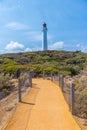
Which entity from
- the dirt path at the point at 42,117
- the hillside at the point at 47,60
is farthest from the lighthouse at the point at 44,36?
the dirt path at the point at 42,117

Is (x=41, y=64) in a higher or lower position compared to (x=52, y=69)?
higher

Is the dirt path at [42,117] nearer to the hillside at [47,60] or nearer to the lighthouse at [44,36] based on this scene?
the hillside at [47,60]

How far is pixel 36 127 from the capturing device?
12.7 meters

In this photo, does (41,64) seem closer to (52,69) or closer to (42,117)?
(52,69)

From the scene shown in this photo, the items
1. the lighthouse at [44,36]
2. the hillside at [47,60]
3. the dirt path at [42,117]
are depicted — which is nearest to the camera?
the dirt path at [42,117]

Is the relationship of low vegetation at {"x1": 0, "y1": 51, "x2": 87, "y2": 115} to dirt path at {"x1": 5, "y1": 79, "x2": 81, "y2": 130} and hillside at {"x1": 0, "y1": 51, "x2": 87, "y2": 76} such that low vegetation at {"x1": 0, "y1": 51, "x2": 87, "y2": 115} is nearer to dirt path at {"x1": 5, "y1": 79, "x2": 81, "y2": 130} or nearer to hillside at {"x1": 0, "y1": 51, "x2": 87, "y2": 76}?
hillside at {"x1": 0, "y1": 51, "x2": 87, "y2": 76}

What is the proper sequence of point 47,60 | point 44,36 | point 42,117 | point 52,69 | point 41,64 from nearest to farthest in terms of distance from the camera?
point 42,117 < point 52,69 < point 41,64 < point 47,60 < point 44,36

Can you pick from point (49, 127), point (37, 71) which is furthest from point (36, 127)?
point (37, 71)

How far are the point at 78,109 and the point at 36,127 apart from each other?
326cm

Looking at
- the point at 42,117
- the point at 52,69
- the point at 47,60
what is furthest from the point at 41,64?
the point at 42,117

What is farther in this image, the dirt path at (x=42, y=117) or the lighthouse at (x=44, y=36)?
the lighthouse at (x=44, y=36)

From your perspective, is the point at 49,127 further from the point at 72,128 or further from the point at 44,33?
the point at 44,33

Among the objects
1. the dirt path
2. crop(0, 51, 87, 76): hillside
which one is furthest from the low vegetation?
the dirt path

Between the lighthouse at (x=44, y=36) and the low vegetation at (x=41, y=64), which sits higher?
the lighthouse at (x=44, y=36)
